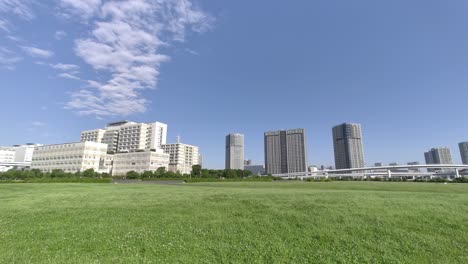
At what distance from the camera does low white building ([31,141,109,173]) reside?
15925 cm

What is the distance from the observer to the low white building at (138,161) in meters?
170

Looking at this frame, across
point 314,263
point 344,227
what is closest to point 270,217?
point 344,227

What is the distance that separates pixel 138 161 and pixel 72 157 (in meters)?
41.3

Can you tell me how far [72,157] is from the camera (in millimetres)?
162250

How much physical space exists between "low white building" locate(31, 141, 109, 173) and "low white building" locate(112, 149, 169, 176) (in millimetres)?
8030

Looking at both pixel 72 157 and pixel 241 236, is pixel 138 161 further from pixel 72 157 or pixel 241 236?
pixel 241 236

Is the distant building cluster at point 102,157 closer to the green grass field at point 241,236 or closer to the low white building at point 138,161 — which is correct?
the low white building at point 138,161

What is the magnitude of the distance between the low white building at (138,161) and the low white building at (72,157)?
8.03 m

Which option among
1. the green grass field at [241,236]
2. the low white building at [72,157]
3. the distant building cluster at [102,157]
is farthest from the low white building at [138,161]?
the green grass field at [241,236]

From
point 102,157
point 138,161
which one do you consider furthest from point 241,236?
point 102,157

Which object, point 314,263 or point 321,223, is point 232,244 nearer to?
point 314,263

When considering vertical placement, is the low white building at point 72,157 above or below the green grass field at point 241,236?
above

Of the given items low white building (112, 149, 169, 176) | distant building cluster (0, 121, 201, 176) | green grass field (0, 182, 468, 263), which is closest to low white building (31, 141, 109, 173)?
distant building cluster (0, 121, 201, 176)

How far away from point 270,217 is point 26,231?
10.9 meters
